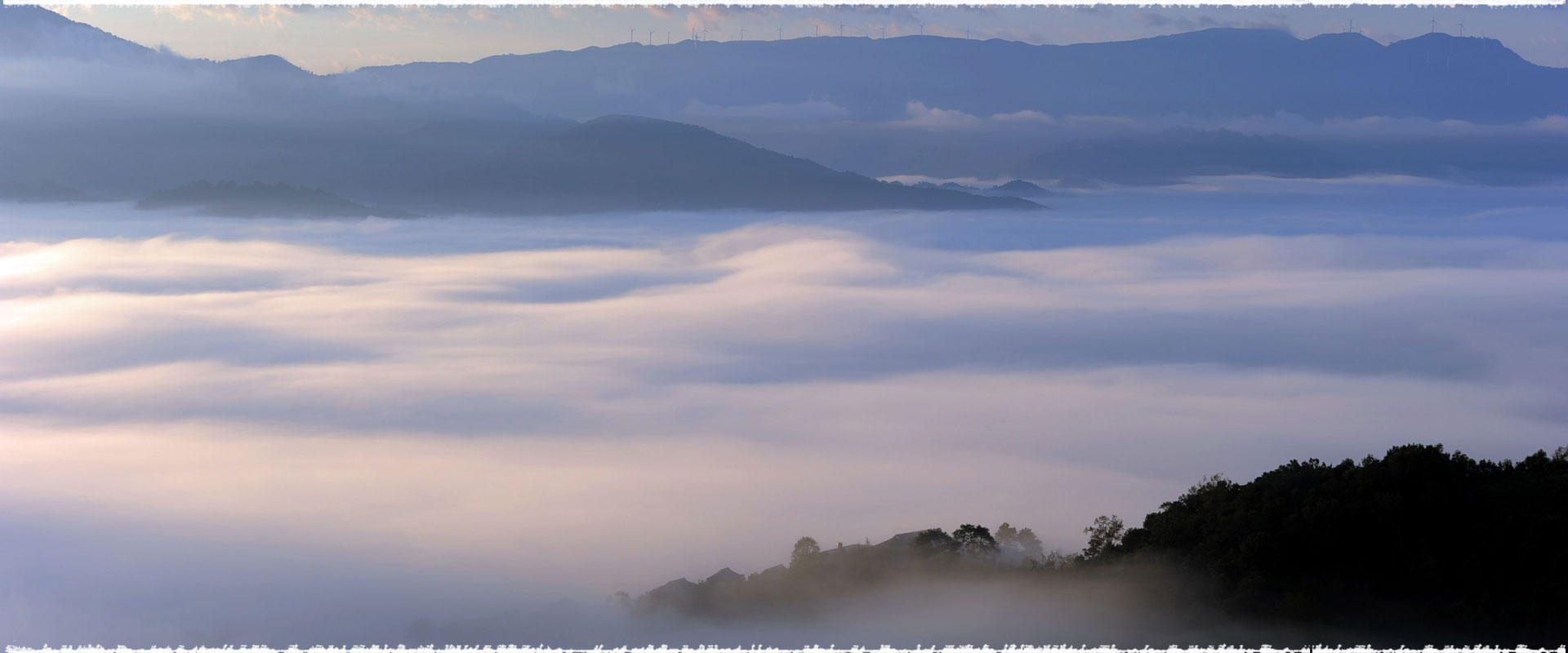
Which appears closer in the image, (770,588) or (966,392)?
(770,588)

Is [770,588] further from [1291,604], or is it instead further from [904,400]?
[904,400]

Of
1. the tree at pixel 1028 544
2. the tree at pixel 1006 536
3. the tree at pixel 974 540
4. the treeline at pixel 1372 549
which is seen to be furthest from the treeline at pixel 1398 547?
the tree at pixel 1006 536

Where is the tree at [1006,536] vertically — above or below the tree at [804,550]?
above

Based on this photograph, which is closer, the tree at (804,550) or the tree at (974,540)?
the tree at (974,540)

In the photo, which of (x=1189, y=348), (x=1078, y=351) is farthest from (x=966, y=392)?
(x=1189, y=348)

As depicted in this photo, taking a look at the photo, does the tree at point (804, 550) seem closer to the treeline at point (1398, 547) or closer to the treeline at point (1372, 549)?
the treeline at point (1372, 549)

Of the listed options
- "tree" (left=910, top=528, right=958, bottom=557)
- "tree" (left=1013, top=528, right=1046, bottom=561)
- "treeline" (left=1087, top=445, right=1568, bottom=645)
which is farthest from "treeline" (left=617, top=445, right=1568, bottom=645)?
"tree" (left=910, top=528, right=958, bottom=557)

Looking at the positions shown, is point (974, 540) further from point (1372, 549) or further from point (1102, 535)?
point (1372, 549)
